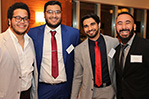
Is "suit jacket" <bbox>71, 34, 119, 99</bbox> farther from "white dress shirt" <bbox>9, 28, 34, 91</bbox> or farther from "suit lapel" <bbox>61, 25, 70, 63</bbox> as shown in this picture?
"white dress shirt" <bbox>9, 28, 34, 91</bbox>

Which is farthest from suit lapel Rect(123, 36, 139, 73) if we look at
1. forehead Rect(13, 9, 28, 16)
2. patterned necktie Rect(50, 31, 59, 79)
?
forehead Rect(13, 9, 28, 16)

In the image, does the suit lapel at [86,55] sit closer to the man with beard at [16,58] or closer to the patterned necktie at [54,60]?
the patterned necktie at [54,60]

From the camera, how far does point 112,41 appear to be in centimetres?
229

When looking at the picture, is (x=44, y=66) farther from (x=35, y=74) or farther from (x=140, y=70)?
(x=140, y=70)

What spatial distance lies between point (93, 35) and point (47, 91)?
1091 millimetres

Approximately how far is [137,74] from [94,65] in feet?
1.90

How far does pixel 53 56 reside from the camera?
2.33 meters

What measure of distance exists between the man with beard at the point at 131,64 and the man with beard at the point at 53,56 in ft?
2.58

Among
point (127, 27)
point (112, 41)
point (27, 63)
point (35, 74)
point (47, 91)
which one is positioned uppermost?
point (127, 27)

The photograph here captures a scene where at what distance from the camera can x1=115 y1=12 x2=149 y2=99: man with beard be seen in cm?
189

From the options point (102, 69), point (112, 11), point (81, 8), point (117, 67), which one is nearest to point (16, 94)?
point (102, 69)

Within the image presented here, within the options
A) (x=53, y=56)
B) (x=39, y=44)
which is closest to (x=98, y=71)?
(x=53, y=56)

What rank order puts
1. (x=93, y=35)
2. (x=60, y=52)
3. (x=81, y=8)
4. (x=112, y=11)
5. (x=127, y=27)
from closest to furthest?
(x=127, y=27)
(x=93, y=35)
(x=60, y=52)
(x=81, y=8)
(x=112, y=11)

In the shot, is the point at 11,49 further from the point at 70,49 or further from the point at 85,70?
the point at 85,70
